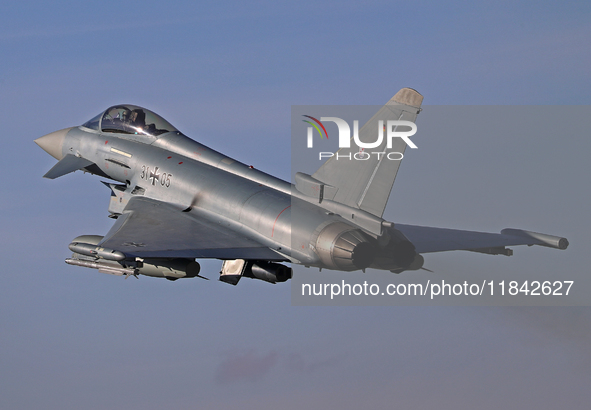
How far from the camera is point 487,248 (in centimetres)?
2714

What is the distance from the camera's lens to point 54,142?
107 ft

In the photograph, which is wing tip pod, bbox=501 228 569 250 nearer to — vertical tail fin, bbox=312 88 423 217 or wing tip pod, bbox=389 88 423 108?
vertical tail fin, bbox=312 88 423 217

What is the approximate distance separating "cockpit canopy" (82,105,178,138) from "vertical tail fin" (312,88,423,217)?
8.03 m

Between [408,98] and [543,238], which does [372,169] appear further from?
[543,238]

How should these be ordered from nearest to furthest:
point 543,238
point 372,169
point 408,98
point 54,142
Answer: point 372,169
point 408,98
point 543,238
point 54,142

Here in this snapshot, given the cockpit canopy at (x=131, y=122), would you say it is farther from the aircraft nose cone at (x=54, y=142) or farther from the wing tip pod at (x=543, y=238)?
the wing tip pod at (x=543, y=238)

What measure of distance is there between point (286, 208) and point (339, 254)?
2619 mm

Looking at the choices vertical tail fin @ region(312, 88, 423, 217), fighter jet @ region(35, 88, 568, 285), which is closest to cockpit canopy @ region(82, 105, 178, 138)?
fighter jet @ region(35, 88, 568, 285)

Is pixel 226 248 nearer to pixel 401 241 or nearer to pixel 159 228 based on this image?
pixel 159 228

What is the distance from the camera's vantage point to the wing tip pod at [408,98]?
81.5 feet

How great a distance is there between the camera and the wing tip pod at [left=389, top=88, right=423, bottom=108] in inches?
978

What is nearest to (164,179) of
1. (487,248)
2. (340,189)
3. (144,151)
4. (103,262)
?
(144,151)

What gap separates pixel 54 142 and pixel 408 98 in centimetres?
1450

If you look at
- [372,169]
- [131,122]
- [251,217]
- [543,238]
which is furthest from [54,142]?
[543,238]
